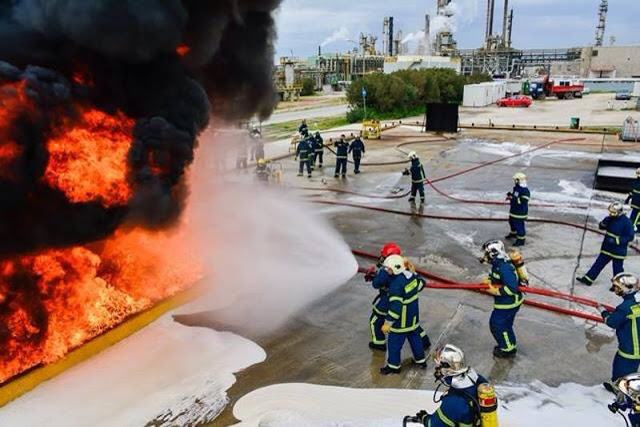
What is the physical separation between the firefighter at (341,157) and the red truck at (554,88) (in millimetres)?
37878

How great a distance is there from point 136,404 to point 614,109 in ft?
Answer: 135

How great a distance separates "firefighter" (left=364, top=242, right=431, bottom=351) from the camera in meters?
6.15

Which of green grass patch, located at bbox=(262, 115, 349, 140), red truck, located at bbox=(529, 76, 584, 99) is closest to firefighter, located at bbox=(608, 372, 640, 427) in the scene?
green grass patch, located at bbox=(262, 115, 349, 140)

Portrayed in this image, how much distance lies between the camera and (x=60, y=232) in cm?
586

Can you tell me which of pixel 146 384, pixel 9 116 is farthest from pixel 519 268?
pixel 9 116

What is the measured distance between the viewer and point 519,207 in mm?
10508

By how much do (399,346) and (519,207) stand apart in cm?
567

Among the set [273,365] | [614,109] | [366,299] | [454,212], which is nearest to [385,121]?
[614,109]

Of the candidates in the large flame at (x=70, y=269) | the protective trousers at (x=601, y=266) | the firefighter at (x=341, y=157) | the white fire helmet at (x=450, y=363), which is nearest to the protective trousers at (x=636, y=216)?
the protective trousers at (x=601, y=266)

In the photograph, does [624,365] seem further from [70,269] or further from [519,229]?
[70,269]

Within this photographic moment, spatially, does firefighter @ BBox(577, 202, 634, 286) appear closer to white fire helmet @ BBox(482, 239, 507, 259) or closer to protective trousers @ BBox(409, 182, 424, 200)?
white fire helmet @ BBox(482, 239, 507, 259)

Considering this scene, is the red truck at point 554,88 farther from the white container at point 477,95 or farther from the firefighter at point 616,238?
the firefighter at point 616,238

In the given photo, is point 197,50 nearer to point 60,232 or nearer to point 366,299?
point 60,232

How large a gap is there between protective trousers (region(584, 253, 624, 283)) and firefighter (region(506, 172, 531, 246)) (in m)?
2.08
